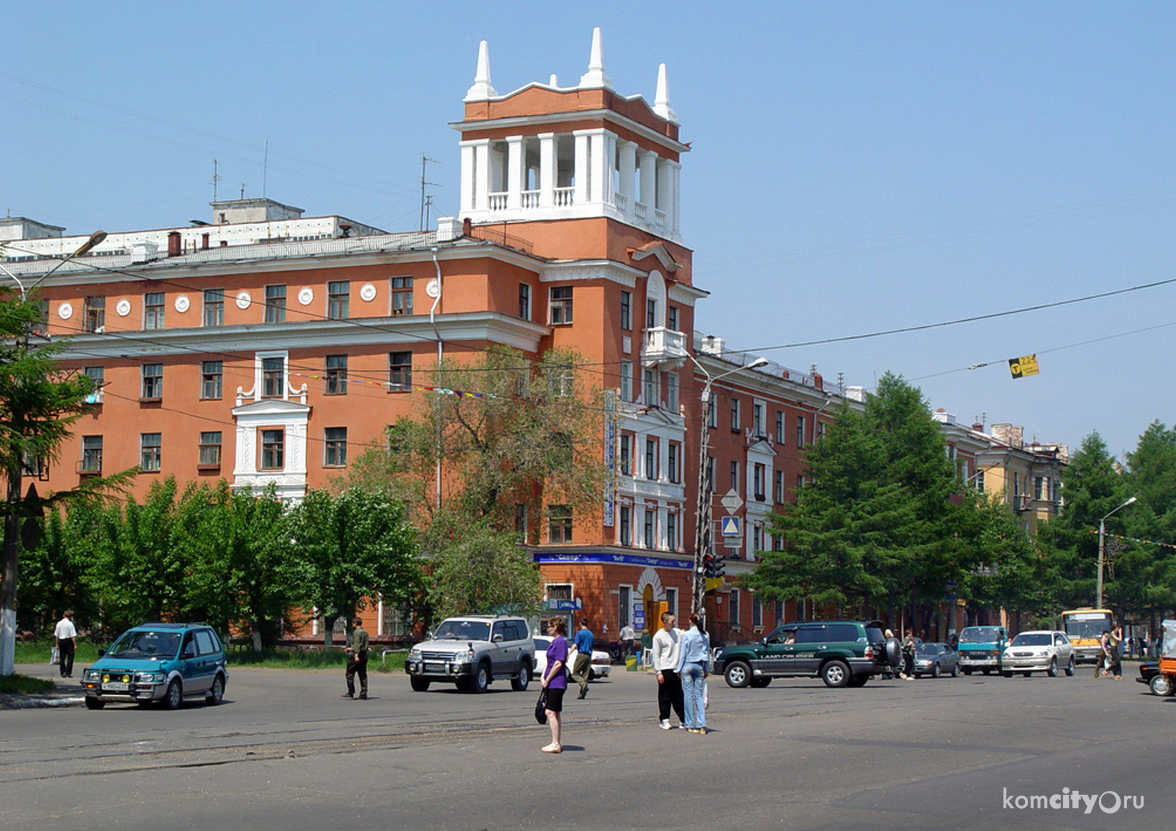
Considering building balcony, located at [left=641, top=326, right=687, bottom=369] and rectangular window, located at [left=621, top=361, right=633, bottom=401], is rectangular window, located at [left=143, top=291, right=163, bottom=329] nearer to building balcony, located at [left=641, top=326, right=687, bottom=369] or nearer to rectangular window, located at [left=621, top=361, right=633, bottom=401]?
rectangular window, located at [left=621, top=361, right=633, bottom=401]

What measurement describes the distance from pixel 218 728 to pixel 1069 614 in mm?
56367

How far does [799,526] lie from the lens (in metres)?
73.3

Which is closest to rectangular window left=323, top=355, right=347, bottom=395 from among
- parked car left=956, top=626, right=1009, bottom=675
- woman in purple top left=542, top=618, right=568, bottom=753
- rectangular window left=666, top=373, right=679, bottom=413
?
rectangular window left=666, top=373, right=679, bottom=413

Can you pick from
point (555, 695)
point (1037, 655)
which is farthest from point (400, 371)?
point (555, 695)

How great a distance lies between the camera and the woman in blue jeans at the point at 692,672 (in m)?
23.7

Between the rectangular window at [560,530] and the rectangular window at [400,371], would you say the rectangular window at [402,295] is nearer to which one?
the rectangular window at [400,371]

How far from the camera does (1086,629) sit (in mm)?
70812

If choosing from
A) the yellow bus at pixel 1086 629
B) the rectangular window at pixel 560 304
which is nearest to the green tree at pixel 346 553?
the rectangular window at pixel 560 304

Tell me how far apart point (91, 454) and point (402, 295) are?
54.3 feet

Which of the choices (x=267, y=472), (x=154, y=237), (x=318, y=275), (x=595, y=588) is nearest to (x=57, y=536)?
(x=267, y=472)

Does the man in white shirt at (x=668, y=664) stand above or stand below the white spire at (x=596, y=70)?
below

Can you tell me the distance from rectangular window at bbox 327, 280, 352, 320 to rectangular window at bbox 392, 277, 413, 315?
6.68 ft

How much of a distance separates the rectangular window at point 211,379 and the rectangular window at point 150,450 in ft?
10.1

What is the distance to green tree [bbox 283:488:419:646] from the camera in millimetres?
49875
